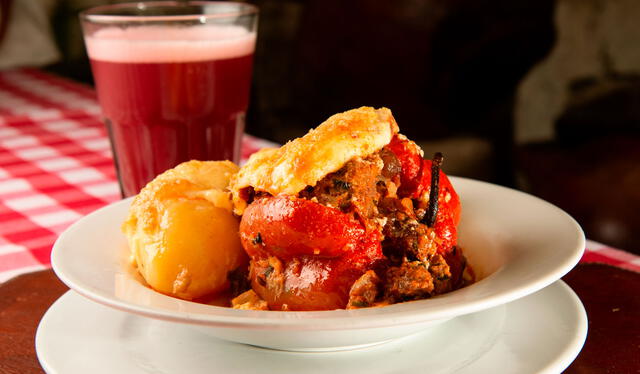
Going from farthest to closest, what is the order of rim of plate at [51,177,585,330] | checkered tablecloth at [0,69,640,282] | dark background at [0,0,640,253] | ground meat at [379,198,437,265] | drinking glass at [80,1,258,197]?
dark background at [0,0,640,253]
drinking glass at [80,1,258,197]
checkered tablecloth at [0,69,640,282]
ground meat at [379,198,437,265]
rim of plate at [51,177,585,330]

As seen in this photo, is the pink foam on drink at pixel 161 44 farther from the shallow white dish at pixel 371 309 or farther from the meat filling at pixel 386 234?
the meat filling at pixel 386 234

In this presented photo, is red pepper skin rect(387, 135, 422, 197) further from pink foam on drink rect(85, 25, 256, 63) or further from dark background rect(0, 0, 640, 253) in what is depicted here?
dark background rect(0, 0, 640, 253)

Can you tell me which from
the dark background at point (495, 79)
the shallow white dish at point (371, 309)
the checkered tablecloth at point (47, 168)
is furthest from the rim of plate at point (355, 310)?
the dark background at point (495, 79)

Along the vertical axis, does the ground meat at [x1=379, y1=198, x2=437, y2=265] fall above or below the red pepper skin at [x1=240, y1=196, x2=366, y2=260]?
below

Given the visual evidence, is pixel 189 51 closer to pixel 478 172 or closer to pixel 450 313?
pixel 450 313

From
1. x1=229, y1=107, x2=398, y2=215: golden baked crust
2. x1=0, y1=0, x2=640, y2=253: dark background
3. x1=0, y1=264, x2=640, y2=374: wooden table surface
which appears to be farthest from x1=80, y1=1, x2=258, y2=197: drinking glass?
x1=0, y1=0, x2=640, y2=253: dark background

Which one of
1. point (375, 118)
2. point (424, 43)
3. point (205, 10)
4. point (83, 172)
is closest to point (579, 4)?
point (424, 43)

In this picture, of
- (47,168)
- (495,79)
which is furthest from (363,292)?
(495,79)
